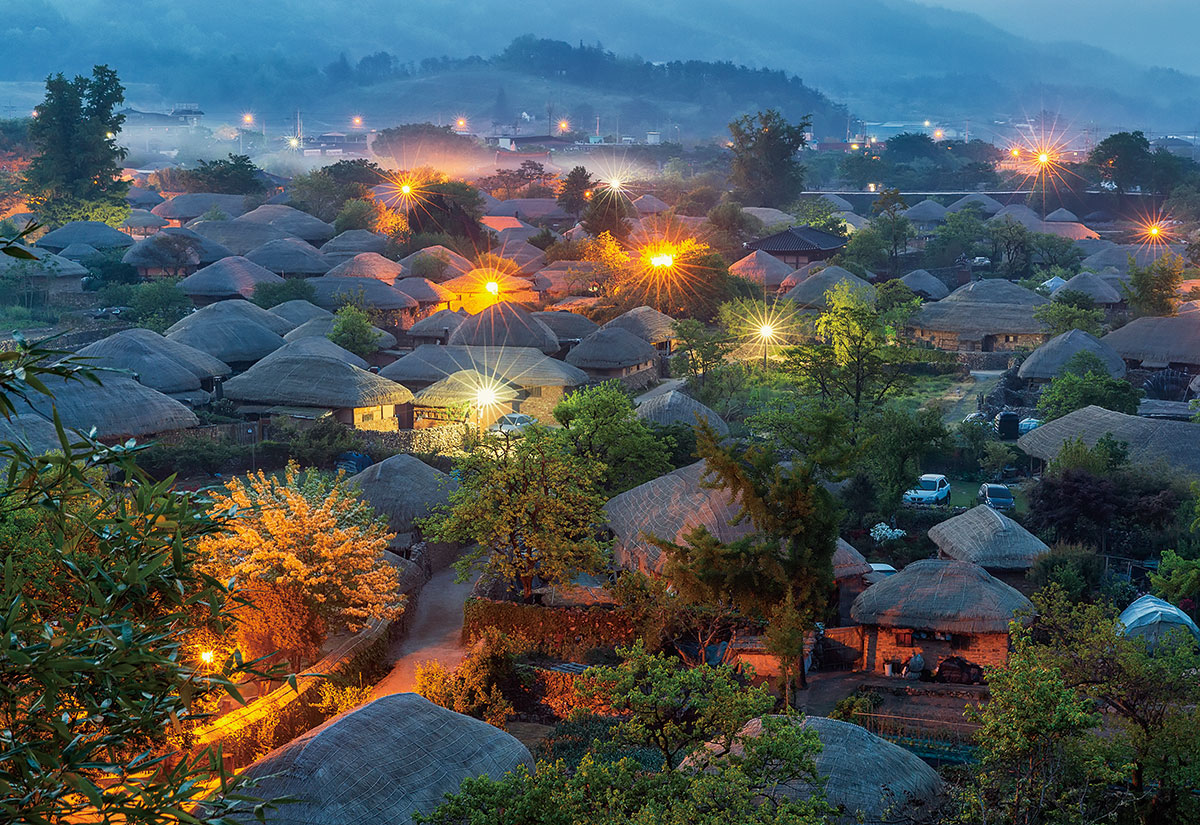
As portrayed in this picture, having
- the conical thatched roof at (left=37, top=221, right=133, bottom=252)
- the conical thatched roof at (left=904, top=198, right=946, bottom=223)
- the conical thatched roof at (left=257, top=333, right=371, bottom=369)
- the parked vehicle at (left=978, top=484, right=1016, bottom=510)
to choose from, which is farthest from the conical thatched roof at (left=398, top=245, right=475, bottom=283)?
the conical thatched roof at (left=904, top=198, right=946, bottom=223)

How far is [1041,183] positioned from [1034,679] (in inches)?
3610

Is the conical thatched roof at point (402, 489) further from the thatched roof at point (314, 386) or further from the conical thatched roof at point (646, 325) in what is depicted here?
the conical thatched roof at point (646, 325)

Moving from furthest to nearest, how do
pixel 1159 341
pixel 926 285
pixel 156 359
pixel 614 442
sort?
pixel 926 285
pixel 1159 341
pixel 156 359
pixel 614 442

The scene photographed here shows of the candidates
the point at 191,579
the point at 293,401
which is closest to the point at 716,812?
the point at 191,579

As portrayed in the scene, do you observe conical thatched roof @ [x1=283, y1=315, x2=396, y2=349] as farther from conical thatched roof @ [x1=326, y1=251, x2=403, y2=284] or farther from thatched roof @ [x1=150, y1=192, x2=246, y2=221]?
thatched roof @ [x1=150, y1=192, x2=246, y2=221]

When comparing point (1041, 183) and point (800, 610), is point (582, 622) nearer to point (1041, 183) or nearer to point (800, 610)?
point (800, 610)

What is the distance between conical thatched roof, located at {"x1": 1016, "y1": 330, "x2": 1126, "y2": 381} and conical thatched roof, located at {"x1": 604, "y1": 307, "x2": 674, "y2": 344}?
1165cm

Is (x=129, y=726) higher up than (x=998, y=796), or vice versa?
(x=129, y=726)

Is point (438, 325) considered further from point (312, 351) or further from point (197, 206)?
point (197, 206)

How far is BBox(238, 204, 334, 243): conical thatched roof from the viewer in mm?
64875

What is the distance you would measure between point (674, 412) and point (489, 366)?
8.52m

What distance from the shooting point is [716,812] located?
32.8ft

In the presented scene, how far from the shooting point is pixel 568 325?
4459cm

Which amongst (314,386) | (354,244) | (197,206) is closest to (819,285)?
(354,244)
